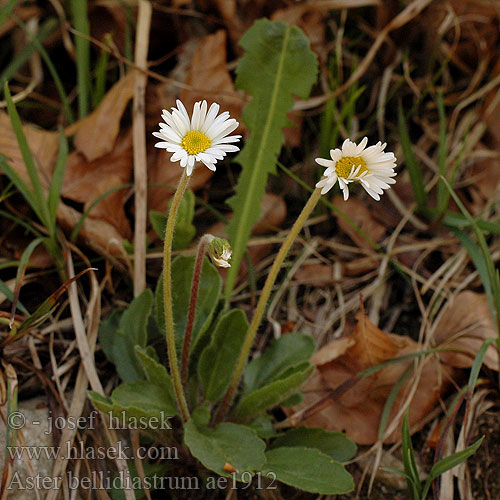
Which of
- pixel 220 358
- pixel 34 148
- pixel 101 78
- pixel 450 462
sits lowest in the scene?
pixel 450 462

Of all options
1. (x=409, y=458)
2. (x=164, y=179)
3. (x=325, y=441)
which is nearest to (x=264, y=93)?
(x=164, y=179)

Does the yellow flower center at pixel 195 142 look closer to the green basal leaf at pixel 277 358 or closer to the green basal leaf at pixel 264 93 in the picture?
the green basal leaf at pixel 264 93

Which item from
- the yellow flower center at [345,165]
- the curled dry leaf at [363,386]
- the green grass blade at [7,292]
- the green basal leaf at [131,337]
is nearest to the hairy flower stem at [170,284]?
the green basal leaf at [131,337]

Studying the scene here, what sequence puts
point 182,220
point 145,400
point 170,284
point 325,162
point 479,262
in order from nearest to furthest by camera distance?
1. point 325,162
2. point 170,284
3. point 145,400
4. point 182,220
5. point 479,262

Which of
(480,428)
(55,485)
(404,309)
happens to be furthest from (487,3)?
(55,485)

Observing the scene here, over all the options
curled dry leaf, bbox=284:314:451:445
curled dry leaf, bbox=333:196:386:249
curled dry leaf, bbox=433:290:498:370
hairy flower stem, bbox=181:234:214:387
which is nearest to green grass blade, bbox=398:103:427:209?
curled dry leaf, bbox=333:196:386:249

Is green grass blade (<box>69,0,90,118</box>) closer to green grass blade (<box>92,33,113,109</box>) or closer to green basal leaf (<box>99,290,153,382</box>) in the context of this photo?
green grass blade (<box>92,33,113,109</box>)

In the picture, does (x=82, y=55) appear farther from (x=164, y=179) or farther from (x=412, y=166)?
(x=412, y=166)
